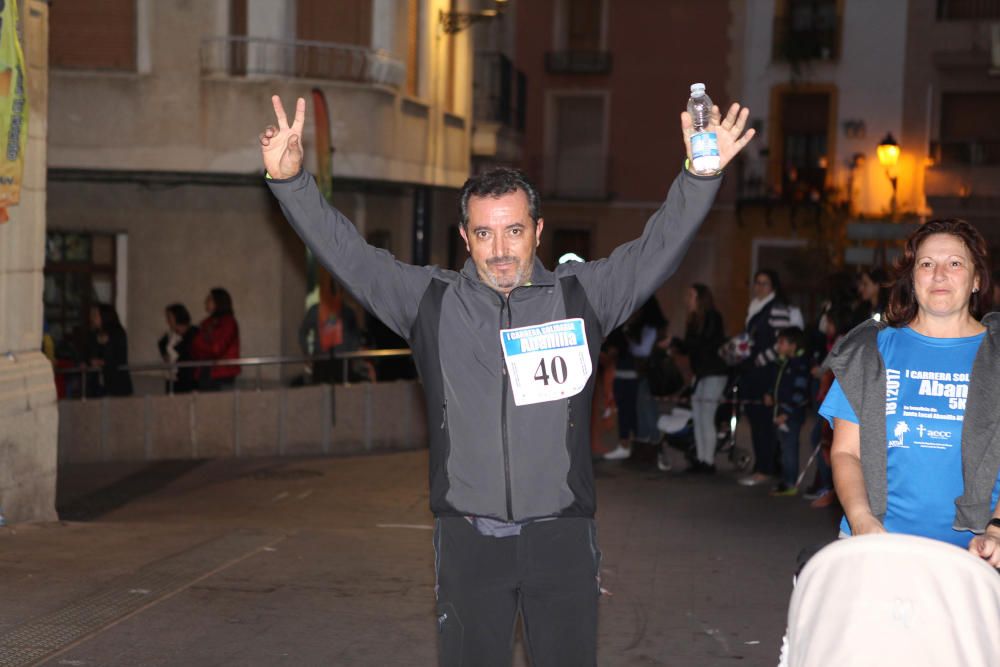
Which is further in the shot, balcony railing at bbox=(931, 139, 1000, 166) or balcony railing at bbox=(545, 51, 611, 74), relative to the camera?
balcony railing at bbox=(545, 51, 611, 74)

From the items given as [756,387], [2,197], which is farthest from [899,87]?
[2,197]

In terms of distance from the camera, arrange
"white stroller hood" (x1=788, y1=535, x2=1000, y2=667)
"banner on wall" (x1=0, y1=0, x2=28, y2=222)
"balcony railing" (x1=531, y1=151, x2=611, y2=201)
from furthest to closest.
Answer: "balcony railing" (x1=531, y1=151, x2=611, y2=201), "banner on wall" (x1=0, y1=0, x2=28, y2=222), "white stroller hood" (x1=788, y1=535, x2=1000, y2=667)

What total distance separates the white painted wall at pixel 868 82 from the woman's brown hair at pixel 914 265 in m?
31.8

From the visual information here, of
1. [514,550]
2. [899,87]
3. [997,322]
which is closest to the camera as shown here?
[514,550]

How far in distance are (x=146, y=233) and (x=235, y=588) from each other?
1277 cm

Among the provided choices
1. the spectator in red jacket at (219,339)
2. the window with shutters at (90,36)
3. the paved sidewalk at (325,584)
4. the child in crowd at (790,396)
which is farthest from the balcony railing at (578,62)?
the paved sidewalk at (325,584)

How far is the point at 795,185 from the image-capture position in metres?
36.2

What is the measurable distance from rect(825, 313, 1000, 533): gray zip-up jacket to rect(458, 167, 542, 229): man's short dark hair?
1.14 meters

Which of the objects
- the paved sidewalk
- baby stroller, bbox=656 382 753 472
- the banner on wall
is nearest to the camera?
the paved sidewalk

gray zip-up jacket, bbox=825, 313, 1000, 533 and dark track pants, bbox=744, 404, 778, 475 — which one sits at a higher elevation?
gray zip-up jacket, bbox=825, 313, 1000, 533

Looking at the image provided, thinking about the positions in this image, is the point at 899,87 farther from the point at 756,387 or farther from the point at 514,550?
the point at 514,550

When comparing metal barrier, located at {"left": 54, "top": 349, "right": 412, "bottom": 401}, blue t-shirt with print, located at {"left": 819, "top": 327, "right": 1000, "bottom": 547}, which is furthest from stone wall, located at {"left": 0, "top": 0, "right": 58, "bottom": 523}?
blue t-shirt with print, located at {"left": 819, "top": 327, "right": 1000, "bottom": 547}

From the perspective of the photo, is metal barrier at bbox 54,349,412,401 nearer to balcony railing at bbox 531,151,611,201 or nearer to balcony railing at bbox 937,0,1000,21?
balcony railing at bbox 531,151,611,201

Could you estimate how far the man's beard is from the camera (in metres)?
4.51
